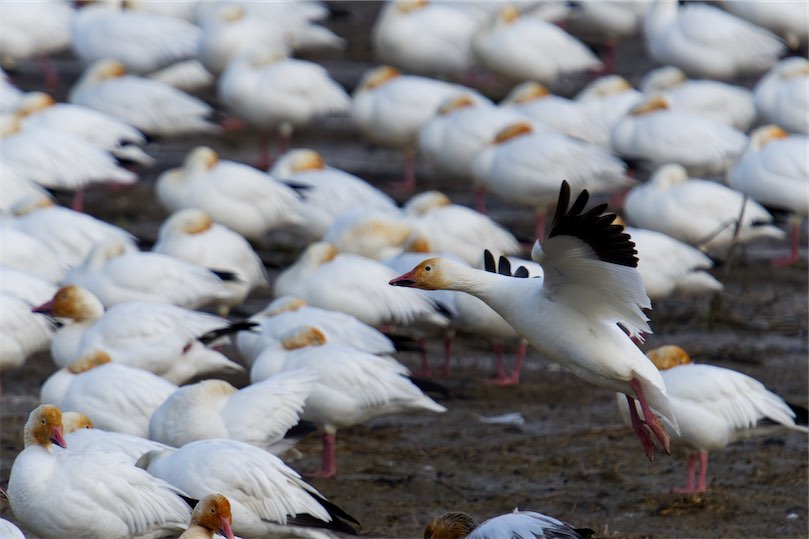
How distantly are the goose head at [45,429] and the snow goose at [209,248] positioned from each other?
121 inches

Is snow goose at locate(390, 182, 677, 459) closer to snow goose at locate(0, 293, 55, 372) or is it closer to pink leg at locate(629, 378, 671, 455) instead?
pink leg at locate(629, 378, 671, 455)

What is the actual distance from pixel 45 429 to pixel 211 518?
3.23 ft

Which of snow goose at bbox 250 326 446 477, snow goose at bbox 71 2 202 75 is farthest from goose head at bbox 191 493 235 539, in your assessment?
snow goose at bbox 71 2 202 75

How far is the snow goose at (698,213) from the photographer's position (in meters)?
9.25

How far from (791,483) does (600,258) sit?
2.21 metres

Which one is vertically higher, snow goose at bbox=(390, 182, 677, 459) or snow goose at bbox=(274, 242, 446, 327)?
snow goose at bbox=(390, 182, 677, 459)

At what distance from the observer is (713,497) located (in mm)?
6387

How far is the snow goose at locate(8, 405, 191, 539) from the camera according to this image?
5.31 meters

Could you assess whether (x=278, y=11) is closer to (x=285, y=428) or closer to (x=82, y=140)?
(x=82, y=140)

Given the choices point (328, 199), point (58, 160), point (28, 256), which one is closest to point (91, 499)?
point (28, 256)

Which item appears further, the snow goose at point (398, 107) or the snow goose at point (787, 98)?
the snow goose at point (398, 107)

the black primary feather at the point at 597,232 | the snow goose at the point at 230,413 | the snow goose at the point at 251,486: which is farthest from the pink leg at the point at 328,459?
the black primary feather at the point at 597,232

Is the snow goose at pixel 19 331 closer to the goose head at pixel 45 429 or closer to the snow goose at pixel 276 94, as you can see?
the goose head at pixel 45 429

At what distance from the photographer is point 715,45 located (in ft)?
43.4
